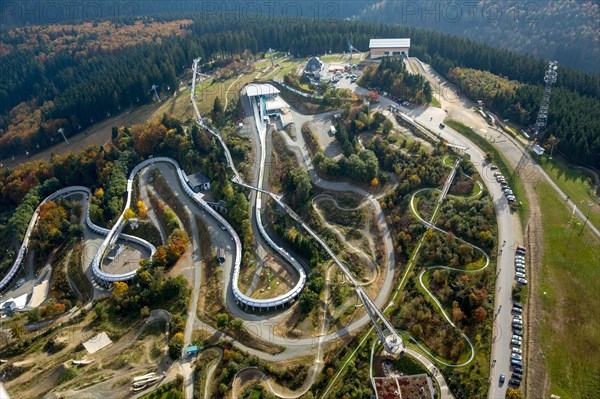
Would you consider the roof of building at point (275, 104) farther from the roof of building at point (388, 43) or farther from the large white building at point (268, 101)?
the roof of building at point (388, 43)

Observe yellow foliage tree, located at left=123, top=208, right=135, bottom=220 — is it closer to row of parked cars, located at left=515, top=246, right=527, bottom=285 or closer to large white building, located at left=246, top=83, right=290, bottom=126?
large white building, located at left=246, top=83, right=290, bottom=126

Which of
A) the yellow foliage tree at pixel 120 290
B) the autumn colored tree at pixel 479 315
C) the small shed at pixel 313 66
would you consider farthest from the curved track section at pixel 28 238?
the small shed at pixel 313 66

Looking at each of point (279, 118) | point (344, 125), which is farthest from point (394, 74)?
point (279, 118)

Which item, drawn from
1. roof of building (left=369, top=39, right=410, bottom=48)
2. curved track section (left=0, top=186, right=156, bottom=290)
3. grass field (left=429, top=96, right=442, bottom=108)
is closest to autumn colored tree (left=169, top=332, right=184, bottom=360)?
curved track section (left=0, top=186, right=156, bottom=290)

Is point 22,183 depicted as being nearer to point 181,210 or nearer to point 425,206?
point 181,210

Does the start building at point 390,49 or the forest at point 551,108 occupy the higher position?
the start building at point 390,49

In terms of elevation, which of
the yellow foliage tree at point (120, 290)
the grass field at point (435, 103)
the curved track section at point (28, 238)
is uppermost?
the grass field at point (435, 103)
